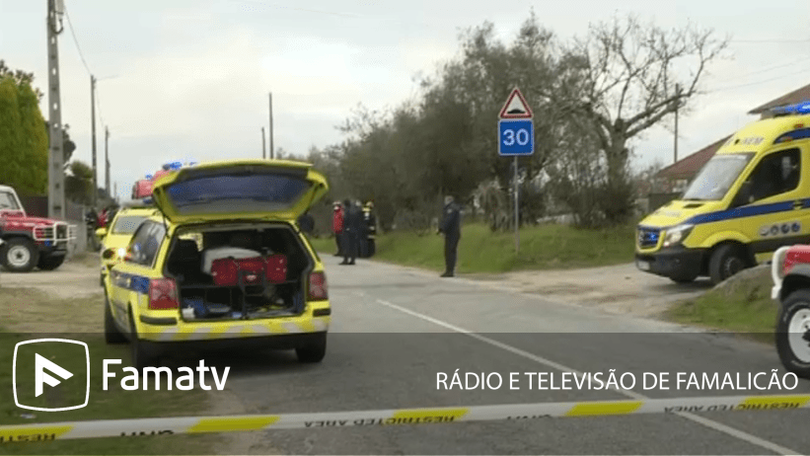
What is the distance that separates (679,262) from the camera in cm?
1736

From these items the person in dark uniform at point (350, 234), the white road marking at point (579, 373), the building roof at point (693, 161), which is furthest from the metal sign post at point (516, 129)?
the building roof at point (693, 161)

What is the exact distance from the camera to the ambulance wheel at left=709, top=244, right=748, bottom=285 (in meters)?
17.2

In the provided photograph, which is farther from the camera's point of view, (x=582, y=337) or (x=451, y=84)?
(x=451, y=84)

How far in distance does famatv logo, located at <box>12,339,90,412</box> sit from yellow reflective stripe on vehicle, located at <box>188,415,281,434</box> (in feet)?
9.04

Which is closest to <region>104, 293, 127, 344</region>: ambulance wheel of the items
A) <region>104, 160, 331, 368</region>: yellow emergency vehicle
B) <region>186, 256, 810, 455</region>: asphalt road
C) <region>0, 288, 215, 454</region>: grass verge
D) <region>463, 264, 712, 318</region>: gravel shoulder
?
<region>0, 288, 215, 454</region>: grass verge

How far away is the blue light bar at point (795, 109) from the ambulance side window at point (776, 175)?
0.83 meters

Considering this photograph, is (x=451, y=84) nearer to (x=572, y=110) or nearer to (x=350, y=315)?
(x=572, y=110)

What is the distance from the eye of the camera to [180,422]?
588 cm

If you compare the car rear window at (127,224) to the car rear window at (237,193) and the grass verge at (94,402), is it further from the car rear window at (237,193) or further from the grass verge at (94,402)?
the car rear window at (237,193)

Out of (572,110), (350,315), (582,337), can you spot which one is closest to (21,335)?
(350,315)

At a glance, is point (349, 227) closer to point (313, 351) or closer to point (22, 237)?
point (22, 237)

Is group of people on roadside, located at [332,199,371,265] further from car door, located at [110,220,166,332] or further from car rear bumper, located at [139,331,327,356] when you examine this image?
car rear bumper, located at [139,331,327,356]

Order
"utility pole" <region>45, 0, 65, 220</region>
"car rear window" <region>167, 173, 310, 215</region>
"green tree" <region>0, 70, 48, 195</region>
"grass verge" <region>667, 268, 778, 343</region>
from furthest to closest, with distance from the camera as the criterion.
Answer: "green tree" <region>0, 70, 48, 195</region>
"utility pole" <region>45, 0, 65, 220</region>
"grass verge" <region>667, 268, 778, 343</region>
"car rear window" <region>167, 173, 310, 215</region>

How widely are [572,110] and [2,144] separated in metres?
39.2
